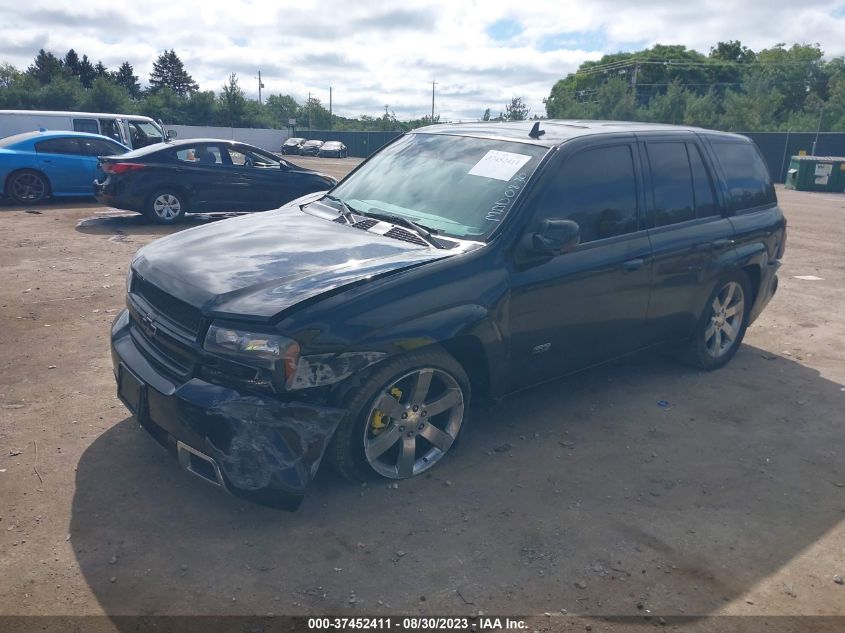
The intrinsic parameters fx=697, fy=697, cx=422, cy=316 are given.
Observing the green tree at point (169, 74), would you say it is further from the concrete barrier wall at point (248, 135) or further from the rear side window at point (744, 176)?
the rear side window at point (744, 176)

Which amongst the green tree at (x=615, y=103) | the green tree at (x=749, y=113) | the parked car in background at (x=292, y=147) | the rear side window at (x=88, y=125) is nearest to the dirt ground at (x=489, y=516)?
the rear side window at (x=88, y=125)

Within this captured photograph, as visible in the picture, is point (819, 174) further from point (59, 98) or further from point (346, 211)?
point (59, 98)

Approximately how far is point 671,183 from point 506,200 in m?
1.59

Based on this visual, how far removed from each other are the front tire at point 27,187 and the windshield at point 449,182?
11.0 metres

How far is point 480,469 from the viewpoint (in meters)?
3.99

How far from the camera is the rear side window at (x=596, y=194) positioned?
420cm

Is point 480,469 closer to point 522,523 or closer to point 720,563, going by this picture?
point 522,523

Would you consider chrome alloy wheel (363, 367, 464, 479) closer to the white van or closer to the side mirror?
the side mirror

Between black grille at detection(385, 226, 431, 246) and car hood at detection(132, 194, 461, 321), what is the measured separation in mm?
60

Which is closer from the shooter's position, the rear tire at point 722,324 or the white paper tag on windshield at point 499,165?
the white paper tag on windshield at point 499,165

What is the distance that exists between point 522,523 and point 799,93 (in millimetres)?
77442

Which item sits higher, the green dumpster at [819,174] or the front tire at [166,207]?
the green dumpster at [819,174]

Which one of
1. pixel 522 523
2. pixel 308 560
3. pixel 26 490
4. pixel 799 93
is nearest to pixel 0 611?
pixel 26 490

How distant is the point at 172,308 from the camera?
346 centimetres
